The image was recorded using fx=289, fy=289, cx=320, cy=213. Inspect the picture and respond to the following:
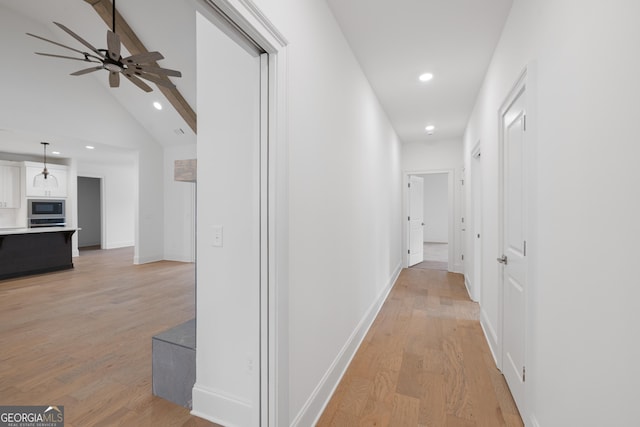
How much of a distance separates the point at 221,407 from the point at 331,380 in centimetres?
74

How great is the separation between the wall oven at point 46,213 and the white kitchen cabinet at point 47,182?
183 mm

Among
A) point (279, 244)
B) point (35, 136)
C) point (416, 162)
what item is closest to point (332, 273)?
point (279, 244)

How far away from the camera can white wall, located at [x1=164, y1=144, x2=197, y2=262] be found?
7.06 metres

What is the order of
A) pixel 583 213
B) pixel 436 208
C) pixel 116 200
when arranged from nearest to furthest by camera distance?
1. pixel 583 213
2. pixel 116 200
3. pixel 436 208

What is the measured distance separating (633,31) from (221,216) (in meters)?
1.82

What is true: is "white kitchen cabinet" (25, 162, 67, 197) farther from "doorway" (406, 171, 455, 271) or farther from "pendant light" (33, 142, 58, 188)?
"doorway" (406, 171, 455, 271)

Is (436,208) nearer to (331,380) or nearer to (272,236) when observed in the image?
(331,380)

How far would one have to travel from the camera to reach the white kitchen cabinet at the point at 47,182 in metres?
6.88

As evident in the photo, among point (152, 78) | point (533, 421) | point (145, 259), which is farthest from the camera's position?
point (145, 259)

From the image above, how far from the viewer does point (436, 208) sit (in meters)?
10.9

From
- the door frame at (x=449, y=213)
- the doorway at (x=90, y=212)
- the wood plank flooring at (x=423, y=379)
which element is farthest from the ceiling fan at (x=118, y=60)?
the doorway at (x=90, y=212)

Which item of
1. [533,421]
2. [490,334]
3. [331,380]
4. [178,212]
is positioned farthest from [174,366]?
[178,212]

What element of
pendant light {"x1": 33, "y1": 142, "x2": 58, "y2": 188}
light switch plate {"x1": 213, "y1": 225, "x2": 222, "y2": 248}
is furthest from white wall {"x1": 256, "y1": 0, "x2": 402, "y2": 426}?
pendant light {"x1": 33, "y1": 142, "x2": 58, "y2": 188}

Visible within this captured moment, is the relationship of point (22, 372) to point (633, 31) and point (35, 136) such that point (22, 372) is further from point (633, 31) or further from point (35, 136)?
point (35, 136)
